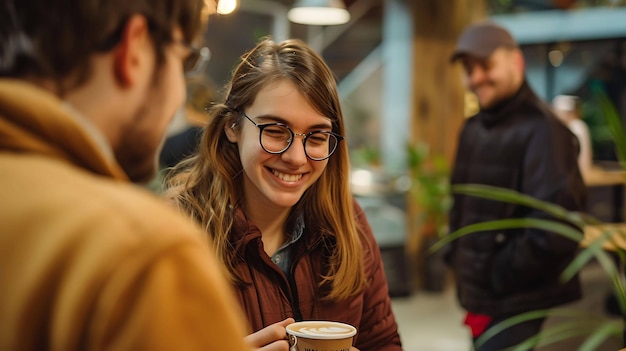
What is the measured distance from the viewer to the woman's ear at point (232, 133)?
1.70 metres

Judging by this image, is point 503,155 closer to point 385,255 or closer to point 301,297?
point 301,297

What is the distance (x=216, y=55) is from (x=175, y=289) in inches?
273

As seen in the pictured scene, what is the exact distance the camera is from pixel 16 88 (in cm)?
76

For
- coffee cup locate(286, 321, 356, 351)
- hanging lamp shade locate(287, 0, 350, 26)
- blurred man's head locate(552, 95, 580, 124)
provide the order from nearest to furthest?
coffee cup locate(286, 321, 356, 351) → hanging lamp shade locate(287, 0, 350, 26) → blurred man's head locate(552, 95, 580, 124)

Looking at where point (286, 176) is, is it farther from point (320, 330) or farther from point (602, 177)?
point (602, 177)

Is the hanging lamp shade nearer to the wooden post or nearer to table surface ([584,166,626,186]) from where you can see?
the wooden post

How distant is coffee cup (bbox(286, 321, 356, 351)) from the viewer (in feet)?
4.05

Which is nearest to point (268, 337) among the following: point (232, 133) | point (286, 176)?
point (286, 176)

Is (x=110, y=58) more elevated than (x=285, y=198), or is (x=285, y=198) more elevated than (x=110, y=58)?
(x=110, y=58)

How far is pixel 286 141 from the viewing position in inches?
63.1

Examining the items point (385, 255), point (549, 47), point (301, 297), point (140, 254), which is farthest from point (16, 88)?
point (549, 47)

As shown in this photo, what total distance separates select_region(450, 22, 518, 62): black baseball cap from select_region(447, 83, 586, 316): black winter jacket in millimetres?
252

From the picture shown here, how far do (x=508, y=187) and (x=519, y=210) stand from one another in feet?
0.47

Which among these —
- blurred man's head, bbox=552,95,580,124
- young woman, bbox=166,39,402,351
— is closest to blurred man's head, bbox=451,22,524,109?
young woman, bbox=166,39,402,351
